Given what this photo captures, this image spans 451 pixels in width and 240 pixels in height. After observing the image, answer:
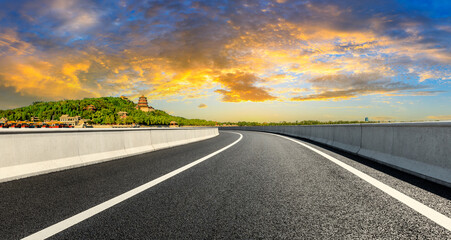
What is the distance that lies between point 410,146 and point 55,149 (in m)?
8.30

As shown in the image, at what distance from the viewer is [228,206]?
162 inches

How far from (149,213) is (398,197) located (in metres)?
3.63

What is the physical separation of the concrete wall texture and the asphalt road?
31cm

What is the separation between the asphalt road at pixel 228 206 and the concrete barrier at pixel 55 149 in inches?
16.3

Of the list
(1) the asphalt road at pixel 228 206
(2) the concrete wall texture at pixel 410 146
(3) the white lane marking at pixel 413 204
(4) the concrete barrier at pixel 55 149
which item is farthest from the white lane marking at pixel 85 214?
(2) the concrete wall texture at pixel 410 146

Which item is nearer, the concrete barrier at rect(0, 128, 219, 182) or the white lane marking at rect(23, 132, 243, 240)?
the white lane marking at rect(23, 132, 243, 240)

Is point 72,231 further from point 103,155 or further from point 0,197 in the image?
point 103,155

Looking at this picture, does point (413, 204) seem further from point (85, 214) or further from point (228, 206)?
point (85, 214)

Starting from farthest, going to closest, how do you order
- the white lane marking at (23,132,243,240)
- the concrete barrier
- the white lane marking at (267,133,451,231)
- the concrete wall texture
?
1. the concrete barrier
2. the concrete wall texture
3. the white lane marking at (267,133,451,231)
4. the white lane marking at (23,132,243,240)

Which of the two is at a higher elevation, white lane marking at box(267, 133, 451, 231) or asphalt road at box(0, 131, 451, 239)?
white lane marking at box(267, 133, 451, 231)

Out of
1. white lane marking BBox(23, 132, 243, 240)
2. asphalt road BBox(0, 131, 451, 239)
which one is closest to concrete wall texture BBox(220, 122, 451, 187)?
asphalt road BBox(0, 131, 451, 239)

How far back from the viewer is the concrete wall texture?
562 cm

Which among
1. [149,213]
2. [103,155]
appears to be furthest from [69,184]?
[103,155]

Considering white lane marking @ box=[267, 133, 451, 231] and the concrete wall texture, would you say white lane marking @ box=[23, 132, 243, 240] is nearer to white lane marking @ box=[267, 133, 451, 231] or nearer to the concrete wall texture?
white lane marking @ box=[267, 133, 451, 231]
